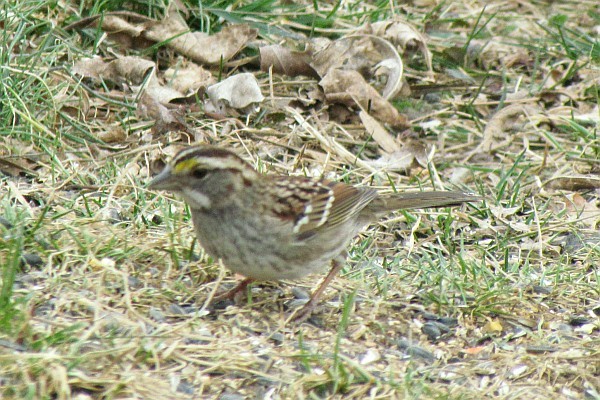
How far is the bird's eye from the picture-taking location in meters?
4.25

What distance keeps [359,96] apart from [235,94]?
83 cm

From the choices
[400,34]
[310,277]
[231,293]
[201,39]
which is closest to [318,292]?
[231,293]

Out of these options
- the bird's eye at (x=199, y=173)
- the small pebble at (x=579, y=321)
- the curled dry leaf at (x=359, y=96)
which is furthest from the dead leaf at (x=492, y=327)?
the curled dry leaf at (x=359, y=96)

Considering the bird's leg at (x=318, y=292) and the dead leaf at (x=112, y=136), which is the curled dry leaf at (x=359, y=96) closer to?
the dead leaf at (x=112, y=136)

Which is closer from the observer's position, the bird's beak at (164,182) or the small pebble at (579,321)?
the bird's beak at (164,182)

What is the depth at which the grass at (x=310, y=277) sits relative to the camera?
3.75m

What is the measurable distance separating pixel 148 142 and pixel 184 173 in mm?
1789

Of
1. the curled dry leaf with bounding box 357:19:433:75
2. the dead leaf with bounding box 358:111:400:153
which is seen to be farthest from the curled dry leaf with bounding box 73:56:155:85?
the curled dry leaf with bounding box 357:19:433:75

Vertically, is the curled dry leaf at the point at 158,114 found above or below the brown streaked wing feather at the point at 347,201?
above

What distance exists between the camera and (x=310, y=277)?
193 inches

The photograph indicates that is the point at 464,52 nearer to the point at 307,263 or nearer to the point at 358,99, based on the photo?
the point at 358,99

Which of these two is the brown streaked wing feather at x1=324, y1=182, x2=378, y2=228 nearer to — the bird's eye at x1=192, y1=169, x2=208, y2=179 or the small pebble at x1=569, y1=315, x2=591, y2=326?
the bird's eye at x1=192, y1=169, x2=208, y2=179

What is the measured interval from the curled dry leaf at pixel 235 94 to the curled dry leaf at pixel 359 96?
50 cm

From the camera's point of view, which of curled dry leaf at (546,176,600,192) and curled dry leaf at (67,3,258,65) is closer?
curled dry leaf at (546,176,600,192)
